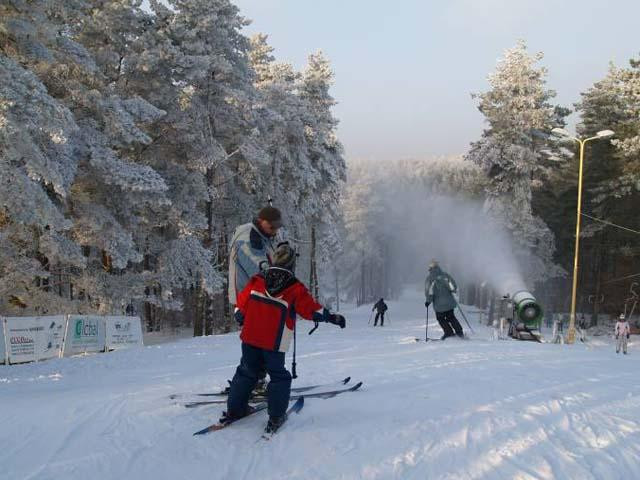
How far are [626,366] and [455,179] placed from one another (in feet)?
300

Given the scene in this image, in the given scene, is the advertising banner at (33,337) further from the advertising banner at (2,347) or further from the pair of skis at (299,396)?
the pair of skis at (299,396)

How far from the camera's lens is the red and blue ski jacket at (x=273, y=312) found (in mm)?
5262

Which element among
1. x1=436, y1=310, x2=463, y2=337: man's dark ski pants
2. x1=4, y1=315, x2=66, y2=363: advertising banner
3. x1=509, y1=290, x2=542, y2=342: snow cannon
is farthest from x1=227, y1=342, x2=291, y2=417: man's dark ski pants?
x1=509, y1=290, x2=542, y2=342: snow cannon

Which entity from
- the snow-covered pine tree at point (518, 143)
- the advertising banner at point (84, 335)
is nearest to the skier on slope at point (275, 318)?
the advertising banner at point (84, 335)

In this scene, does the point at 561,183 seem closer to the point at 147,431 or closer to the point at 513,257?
the point at 513,257

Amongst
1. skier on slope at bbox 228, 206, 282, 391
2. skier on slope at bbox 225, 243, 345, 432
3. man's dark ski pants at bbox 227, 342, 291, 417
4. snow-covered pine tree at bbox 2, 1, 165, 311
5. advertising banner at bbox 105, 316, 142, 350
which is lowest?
advertising banner at bbox 105, 316, 142, 350

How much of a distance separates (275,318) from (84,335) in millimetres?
12128

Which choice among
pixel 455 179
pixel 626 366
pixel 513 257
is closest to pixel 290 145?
pixel 513 257

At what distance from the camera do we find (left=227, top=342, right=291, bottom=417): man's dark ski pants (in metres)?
5.28

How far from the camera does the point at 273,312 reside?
5281 mm

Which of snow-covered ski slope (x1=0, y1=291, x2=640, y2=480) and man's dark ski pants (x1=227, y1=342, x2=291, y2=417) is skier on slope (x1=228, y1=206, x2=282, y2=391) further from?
snow-covered ski slope (x1=0, y1=291, x2=640, y2=480)

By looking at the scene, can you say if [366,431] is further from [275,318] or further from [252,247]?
[252,247]

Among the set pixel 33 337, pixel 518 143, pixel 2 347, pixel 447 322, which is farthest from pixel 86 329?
pixel 518 143

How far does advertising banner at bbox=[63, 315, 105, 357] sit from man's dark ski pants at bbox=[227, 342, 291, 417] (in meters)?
11.2
